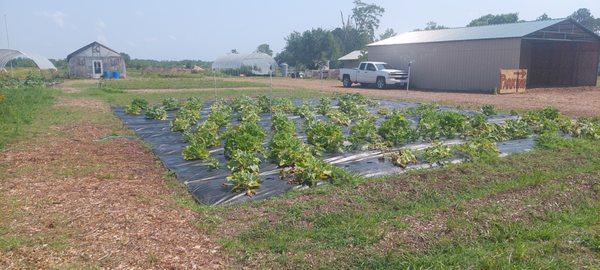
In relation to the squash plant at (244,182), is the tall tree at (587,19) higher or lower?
higher

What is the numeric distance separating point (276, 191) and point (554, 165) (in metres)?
4.90

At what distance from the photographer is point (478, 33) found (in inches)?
1171

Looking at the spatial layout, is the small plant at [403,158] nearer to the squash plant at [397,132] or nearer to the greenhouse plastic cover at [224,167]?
the greenhouse plastic cover at [224,167]

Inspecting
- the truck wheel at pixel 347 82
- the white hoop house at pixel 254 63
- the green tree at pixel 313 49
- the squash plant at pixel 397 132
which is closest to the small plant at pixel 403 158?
the squash plant at pixel 397 132

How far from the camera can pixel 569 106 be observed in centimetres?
1828

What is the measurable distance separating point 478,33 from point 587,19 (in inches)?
3444

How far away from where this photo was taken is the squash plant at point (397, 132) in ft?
31.2

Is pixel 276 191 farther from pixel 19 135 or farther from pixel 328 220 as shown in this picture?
pixel 19 135

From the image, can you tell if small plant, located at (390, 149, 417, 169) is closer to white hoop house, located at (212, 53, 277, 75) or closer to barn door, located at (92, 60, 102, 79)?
A: barn door, located at (92, 60, 102, 79)

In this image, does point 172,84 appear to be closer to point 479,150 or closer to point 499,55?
point 499,55

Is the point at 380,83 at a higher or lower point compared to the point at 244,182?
higher

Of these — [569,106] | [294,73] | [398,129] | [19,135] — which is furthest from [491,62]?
[294,73]

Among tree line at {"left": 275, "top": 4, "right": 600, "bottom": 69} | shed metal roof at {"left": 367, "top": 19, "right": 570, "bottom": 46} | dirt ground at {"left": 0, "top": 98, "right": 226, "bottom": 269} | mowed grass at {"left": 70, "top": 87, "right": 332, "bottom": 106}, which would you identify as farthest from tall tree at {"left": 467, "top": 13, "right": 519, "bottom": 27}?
dirt ground at {"left": 0, "top": 98, "right": 226, "bottom": 269}

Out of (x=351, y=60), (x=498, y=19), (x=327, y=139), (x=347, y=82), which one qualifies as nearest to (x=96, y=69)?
(x=351, y=60)
